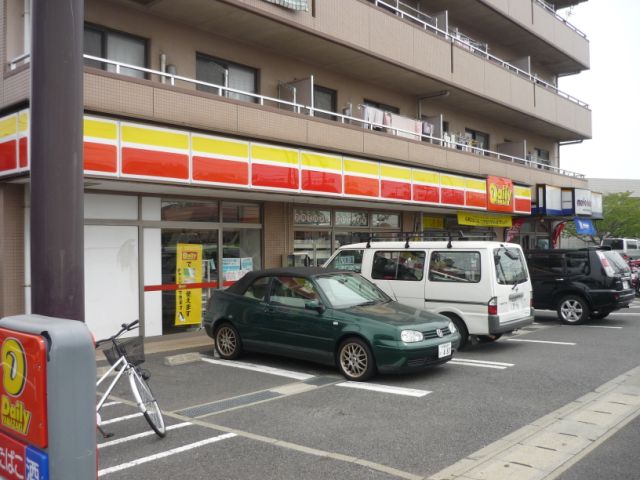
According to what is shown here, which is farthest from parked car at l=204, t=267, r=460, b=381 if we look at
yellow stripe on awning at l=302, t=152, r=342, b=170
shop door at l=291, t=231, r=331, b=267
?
shop door at l=291, t=231, r=331, b=267

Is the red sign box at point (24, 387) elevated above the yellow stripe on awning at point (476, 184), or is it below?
below

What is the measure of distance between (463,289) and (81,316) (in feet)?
28.3

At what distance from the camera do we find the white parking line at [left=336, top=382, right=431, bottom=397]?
744cm

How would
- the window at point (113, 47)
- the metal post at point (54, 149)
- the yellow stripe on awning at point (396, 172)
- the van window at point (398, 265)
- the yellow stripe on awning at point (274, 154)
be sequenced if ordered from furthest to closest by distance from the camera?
the yellow stripe on awning at point (396, 172), the yellow stripe on awning at point (274, 154), the window at point (113, 47), the van window at point (398, 265), the metal post at point (54, 149)

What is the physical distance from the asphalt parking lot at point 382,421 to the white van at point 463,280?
800 millimetres

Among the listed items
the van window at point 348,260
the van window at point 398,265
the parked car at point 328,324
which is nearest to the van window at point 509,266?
the van window at point 398,265

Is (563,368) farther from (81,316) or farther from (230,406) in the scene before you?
(81,316)

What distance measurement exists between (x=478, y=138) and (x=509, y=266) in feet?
43.3

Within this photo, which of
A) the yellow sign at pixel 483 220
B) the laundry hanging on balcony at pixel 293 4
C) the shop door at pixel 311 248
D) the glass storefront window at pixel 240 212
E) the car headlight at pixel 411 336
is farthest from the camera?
the yellow sign at pixel 483 220

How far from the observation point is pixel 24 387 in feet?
7.79

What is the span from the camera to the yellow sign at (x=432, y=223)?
1991cm

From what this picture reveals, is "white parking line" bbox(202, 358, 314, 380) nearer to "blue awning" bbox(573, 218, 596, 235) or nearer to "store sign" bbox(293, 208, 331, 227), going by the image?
"store sign" bbox(293, 208, 331, 227)

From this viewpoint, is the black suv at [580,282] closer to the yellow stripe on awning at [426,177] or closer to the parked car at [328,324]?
the yellow stripe on awning at [426,177]

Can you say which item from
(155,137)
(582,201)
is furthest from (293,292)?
(582,201)
